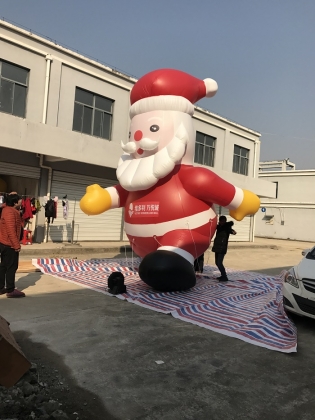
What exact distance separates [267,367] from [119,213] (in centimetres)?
1384

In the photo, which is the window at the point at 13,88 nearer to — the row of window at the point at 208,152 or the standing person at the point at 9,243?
the standing person at the point at 9,243

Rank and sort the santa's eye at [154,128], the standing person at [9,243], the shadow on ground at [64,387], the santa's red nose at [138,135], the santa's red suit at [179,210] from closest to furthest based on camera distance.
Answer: the shadow on ground at [64,387] → the standing person at [9,243] → the santa's red suit at [179,210] → the santa's eye at [154,128] → the santa's red nose at [138,135]

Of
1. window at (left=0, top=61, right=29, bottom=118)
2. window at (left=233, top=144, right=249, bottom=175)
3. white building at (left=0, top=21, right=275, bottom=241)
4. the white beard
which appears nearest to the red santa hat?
the white beard

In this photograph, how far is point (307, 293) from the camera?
17.6 feet

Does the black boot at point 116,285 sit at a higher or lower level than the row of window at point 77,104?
lower

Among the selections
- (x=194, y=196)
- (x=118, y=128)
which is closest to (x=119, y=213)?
(x=118, y=128)

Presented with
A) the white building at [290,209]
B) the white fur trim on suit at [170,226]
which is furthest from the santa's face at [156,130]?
the white building at [290,209]

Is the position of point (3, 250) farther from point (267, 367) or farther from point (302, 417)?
point (302, 417)

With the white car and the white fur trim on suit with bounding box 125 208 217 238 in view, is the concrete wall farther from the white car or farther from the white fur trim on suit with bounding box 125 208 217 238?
the white car

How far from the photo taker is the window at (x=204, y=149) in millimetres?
21234

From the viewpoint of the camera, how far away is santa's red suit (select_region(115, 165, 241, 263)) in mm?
7582

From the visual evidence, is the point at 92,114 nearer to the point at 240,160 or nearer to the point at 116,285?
the point at 116,285

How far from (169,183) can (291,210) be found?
29.9m

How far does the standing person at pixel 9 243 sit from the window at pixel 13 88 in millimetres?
8131
